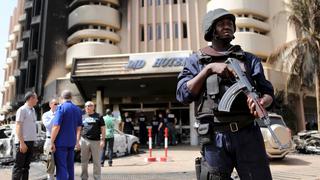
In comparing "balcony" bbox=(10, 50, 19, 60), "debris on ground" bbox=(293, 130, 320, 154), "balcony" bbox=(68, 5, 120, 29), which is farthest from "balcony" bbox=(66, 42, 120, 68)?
"debris on ground" bbox=(293, 130, 320, 154)

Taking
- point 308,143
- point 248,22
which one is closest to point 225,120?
point 308,143

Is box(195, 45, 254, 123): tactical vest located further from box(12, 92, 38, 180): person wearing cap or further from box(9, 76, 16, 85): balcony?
box(9, 76, 16, 85): balcony

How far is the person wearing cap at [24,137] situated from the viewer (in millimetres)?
6348

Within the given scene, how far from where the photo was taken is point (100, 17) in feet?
99.2

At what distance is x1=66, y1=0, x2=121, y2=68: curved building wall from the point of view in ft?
96.7

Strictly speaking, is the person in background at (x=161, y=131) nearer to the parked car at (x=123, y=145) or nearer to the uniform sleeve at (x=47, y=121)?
the parked car at (x=123, y=145)

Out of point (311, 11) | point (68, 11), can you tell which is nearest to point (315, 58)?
point (311, 11)

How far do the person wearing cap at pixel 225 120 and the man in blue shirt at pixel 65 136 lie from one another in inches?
154

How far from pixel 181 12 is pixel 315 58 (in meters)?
13.5

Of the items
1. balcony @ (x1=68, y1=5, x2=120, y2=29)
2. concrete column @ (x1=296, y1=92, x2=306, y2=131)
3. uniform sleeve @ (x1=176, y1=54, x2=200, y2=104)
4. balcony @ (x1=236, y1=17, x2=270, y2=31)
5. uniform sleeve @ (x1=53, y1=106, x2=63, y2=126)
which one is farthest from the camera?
balcony @ (x1=68, y1=5, x2=120, y2=29)

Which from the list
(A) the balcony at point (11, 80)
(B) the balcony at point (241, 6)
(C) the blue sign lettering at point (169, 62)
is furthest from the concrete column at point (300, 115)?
(A) the balcony at point (11, 80)

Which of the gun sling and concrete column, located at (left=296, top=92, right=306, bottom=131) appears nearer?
the gun sling

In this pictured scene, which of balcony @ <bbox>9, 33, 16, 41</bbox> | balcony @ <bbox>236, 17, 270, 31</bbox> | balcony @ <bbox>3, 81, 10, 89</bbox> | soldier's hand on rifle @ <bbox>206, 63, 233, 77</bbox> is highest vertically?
balcony @ <bbox>9, 33, 16, 41</bbox>

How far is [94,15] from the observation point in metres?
30.2
